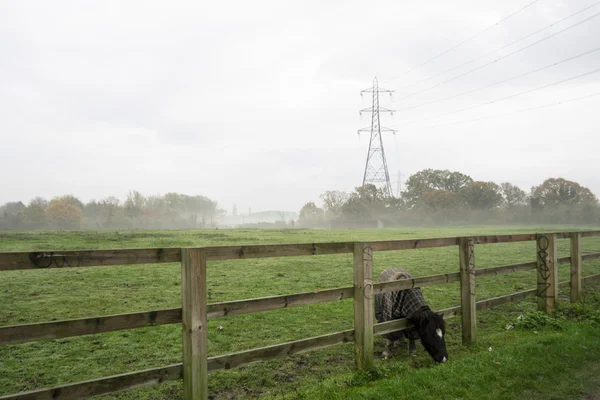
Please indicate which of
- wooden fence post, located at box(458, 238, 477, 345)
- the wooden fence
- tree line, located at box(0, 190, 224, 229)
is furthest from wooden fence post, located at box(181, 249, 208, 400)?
tree line, located at box(0, 190, 224, 229)

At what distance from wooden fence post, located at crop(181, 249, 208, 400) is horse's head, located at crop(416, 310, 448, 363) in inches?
123

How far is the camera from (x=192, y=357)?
3.65 meters

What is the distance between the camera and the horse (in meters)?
5.39

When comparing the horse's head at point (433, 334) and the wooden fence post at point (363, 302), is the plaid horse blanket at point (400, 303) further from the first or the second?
the wooden fence post at point (363, 302)

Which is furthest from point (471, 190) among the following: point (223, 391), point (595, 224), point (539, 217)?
point (223, 391)

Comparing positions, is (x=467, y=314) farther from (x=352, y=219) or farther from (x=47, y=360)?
(x=352, y=219)

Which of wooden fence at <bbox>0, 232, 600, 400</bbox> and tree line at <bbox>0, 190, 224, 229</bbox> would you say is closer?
wooden fence at <bbox>0, 232, 600, 400</bbox>

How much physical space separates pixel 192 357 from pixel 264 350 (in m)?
0.79

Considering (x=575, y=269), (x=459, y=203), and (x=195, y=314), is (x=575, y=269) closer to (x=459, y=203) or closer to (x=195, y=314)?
(x=195, y=314)

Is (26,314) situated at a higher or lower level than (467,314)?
lower

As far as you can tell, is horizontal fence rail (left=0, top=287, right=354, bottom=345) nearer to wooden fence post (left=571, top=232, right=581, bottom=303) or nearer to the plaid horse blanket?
the plaid horse blanket

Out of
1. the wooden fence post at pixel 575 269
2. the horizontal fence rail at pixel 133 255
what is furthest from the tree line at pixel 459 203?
the horizontal fence rail at pixel 133 255

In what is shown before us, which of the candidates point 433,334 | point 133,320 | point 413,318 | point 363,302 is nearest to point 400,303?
point 413,318

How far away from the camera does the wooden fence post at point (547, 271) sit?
7805mm
